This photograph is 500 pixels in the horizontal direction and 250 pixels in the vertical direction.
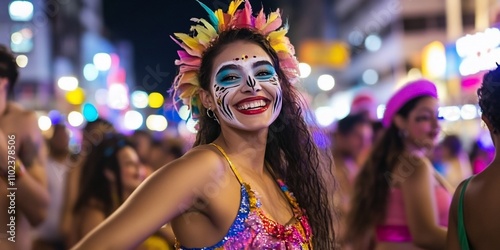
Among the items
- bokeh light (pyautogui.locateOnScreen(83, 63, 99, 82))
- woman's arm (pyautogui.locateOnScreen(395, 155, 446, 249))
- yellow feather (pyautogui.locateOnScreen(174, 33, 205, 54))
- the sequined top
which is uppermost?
bokeh light (pyautogui.locateOnScreen(83, 63, 99, 82))

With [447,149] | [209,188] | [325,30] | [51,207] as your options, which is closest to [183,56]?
[209,188]

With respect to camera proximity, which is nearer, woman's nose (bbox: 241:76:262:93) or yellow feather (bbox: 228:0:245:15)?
woman's nose (bbox: 241:76:262:93)

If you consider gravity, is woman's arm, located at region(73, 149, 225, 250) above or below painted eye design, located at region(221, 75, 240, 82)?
below

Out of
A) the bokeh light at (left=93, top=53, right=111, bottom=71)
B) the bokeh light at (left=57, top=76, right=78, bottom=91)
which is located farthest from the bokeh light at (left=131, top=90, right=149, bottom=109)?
the bokeh light at (left=57, top=76, right=78, bottom=91)

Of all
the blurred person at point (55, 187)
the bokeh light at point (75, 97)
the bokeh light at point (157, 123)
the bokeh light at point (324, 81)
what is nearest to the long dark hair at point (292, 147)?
the blurred person at point (55, 187)

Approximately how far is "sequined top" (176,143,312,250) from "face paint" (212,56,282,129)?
7.7 inches

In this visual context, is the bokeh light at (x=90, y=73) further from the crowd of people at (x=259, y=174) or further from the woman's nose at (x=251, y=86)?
the woman's nose at (x=251, y=86)

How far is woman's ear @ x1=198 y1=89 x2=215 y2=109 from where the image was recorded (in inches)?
134

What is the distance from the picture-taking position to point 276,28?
3.53 m

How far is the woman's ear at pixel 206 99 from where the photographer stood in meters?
3.40

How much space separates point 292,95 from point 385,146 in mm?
1982

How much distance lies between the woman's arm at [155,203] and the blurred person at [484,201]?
1184 millimetres

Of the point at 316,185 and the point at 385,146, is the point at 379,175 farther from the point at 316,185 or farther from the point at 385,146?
the point at 316,185

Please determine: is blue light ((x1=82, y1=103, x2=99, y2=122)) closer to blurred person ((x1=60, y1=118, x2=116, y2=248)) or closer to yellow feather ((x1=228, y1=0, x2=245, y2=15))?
blurred person ((x1=60, y1=118, x2=116, y2=248))
